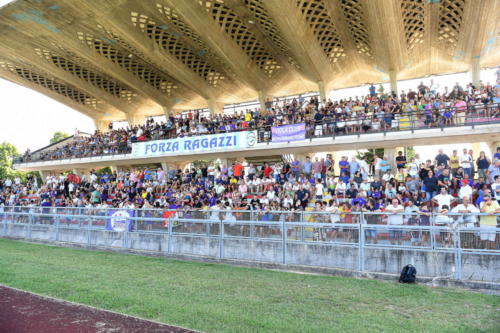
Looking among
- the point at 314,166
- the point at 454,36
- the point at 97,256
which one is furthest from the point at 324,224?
the point at 454,36

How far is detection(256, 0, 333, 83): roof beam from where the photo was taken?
2191 cm

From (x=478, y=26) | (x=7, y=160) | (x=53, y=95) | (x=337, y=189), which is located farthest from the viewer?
(x=7, y=160)

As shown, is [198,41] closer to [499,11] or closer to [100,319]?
[499,11]

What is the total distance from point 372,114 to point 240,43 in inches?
506

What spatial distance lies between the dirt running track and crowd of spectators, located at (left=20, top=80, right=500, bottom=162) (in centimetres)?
1709

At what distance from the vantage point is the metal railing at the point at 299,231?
816 centimetres

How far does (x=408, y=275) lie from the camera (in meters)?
8.30

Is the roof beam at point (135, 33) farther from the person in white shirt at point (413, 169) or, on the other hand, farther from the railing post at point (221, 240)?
the person in white shirt at point (413, 169)

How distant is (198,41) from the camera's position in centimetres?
2844

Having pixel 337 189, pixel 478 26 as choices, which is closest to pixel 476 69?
pixel 478 26

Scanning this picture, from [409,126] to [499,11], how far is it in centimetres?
1020

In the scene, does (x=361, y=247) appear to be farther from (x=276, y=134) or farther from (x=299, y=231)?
(x=276, y=134)

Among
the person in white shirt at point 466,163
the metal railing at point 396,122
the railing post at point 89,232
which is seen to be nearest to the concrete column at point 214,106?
the metal railing at point 396,122

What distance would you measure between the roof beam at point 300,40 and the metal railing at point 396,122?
20.6 feet
